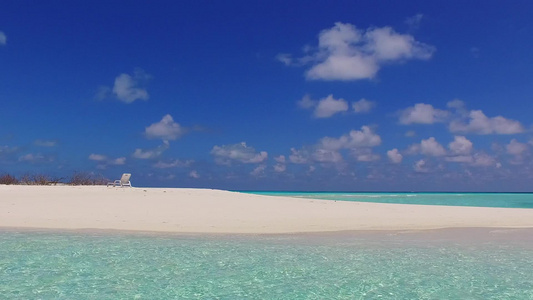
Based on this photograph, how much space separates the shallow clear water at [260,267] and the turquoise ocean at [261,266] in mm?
16

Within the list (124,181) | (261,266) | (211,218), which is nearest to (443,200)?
(124,181)

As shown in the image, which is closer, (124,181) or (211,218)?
(211,218)

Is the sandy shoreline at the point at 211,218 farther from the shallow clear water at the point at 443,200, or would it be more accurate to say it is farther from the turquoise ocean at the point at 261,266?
the shallow clear water at the point at 443,200

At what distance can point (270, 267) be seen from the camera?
8.05 metres

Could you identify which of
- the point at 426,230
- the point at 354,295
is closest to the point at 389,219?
the point at 426,230

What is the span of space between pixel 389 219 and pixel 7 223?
498 inches

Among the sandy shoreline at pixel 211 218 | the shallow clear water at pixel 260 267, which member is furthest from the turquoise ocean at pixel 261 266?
the sandy shoreline at pixel 211 218

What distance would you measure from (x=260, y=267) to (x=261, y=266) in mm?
88

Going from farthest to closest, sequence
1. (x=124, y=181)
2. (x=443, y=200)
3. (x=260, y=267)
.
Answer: (x=443, y=200) < (x=124, y=181) < (x=260, y=267)

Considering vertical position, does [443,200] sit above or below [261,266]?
above

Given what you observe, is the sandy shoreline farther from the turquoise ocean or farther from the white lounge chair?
the white lounge chair

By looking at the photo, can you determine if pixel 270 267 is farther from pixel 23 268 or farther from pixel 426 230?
pixel 426 230

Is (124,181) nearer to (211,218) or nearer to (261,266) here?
(211,218)

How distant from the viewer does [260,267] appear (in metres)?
8.06
